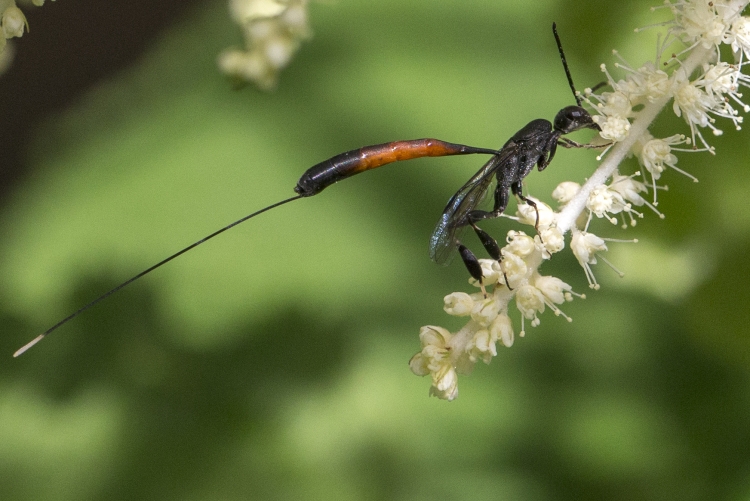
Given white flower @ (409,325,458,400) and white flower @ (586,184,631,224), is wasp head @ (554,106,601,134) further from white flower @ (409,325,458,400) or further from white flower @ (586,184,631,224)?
white flower @ (409,325,458,400)

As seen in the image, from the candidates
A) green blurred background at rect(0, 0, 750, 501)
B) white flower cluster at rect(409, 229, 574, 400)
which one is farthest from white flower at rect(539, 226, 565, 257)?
green blurred background at rect(0, 0, 750, 501)

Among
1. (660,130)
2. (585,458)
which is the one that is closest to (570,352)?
(585,458)

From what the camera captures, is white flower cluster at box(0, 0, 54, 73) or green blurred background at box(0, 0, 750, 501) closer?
white flower cluster at box(0, 0, 54, 73)

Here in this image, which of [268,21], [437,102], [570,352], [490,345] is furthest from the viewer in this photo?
[437,102]

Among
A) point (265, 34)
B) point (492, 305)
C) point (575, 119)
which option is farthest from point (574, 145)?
point (265, 34)

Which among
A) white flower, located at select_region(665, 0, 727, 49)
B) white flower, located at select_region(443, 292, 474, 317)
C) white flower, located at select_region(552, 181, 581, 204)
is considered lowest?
white flower, located at select_region(443, 292, 474, 317)

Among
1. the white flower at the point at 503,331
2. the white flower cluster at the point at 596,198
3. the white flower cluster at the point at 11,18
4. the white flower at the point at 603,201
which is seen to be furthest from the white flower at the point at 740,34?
the white flower cluster at the point at 11,18

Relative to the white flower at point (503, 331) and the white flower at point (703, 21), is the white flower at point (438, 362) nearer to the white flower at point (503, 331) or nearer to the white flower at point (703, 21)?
the white flower at point (503, 331)

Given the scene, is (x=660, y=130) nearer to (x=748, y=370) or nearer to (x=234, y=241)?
(x=748, y=370)
